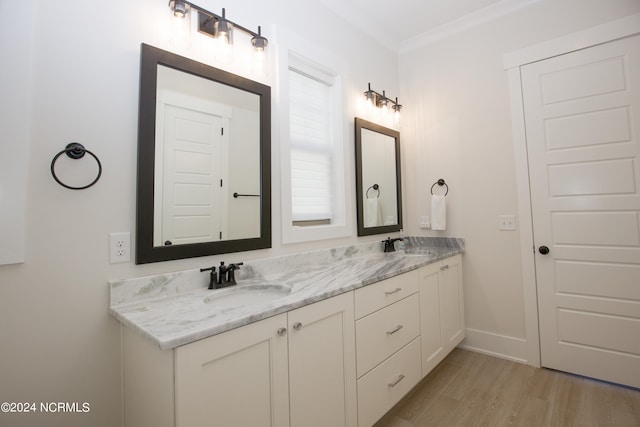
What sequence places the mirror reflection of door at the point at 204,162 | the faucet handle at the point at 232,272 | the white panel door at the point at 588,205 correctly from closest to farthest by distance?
the mirror reflection of door at the point at 204,162, the faucet handle at the point at 232,272, the white panel door at the point at 588,205

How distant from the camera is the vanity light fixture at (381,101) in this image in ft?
8.41

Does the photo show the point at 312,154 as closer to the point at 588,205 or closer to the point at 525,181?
the point at 525,181

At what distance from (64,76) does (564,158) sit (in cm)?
290

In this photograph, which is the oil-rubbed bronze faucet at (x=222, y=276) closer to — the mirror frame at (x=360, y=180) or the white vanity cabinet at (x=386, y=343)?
the white vanity cabinet at (x=386, y=343)

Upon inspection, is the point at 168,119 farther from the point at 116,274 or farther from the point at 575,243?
the point at 575,243

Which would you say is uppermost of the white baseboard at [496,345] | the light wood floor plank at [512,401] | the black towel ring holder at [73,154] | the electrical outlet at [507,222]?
the black towel ring holder at [73,154]

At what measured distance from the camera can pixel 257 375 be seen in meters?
1.07

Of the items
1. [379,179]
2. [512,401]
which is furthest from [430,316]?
[379,179]

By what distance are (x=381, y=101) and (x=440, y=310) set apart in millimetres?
1755

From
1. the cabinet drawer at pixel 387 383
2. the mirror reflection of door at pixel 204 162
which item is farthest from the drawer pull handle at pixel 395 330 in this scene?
the mirror reflection of door at pixel 204 162

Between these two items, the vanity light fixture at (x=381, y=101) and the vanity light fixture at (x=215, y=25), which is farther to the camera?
the vanity light fixture at (x=381, y=101)

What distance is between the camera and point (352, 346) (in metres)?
1.46

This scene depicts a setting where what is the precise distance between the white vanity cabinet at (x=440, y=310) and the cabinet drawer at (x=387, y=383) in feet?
0.48

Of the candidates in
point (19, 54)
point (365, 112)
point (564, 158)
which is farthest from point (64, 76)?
point (564, 158)
